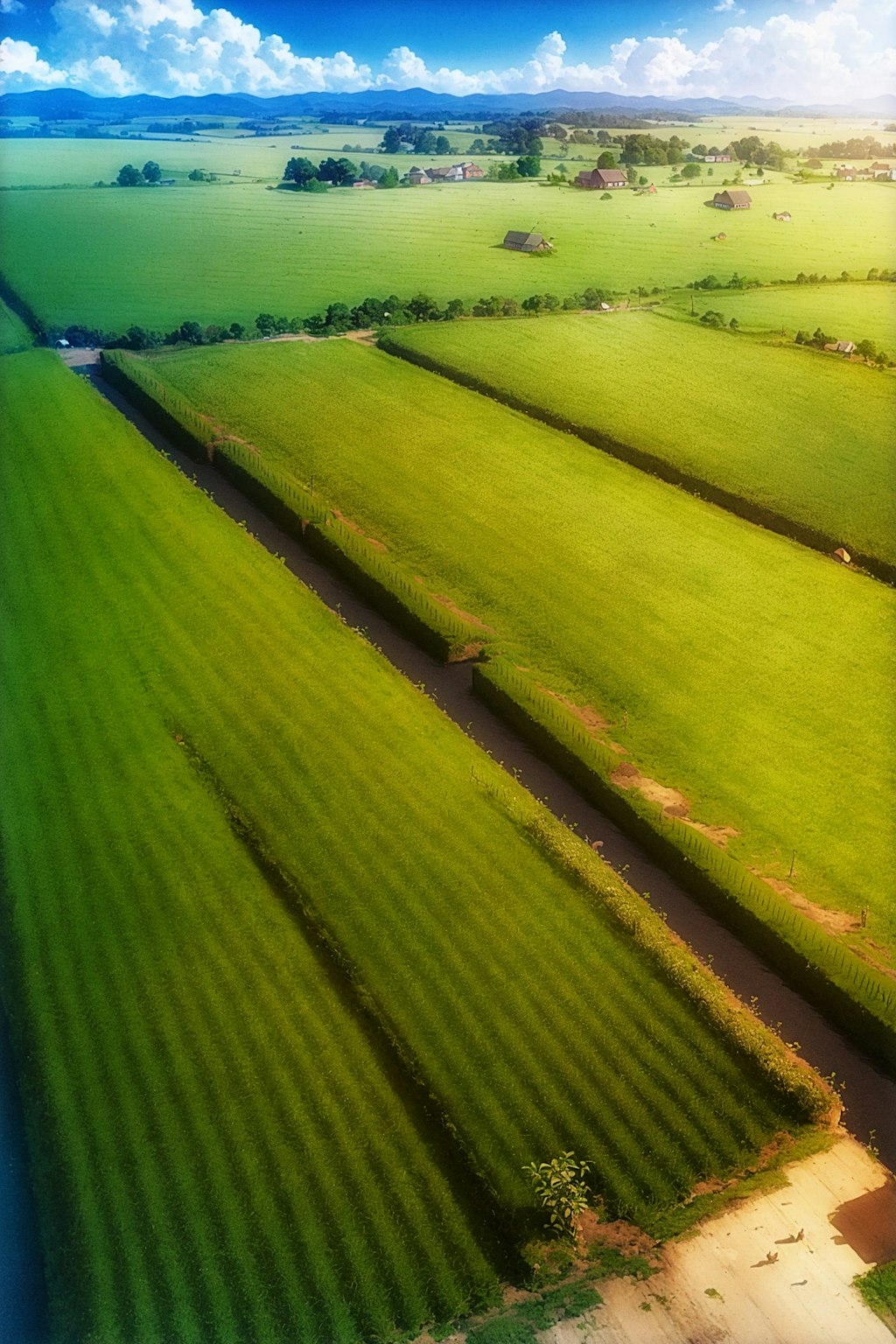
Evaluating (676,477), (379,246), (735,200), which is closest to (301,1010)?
(676,477)

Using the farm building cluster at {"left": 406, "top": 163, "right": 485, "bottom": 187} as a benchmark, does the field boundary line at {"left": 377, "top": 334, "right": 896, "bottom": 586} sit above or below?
below

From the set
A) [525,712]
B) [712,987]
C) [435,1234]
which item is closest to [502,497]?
[525,712]

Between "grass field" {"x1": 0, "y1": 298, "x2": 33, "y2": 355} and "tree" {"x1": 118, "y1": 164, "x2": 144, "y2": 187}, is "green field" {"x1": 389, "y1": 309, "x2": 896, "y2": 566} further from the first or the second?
"tree" {"x1": 118, "y1": 164, "x2": 144, "y2": 187}

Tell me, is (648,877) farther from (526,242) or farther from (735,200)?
(735,200)

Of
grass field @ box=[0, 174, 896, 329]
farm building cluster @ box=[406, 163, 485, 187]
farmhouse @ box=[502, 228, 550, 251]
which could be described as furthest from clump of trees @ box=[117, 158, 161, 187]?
farmhouse @ box=[502, 228, 550, 251]

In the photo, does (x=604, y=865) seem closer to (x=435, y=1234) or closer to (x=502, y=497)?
(x=435, y=1234)
